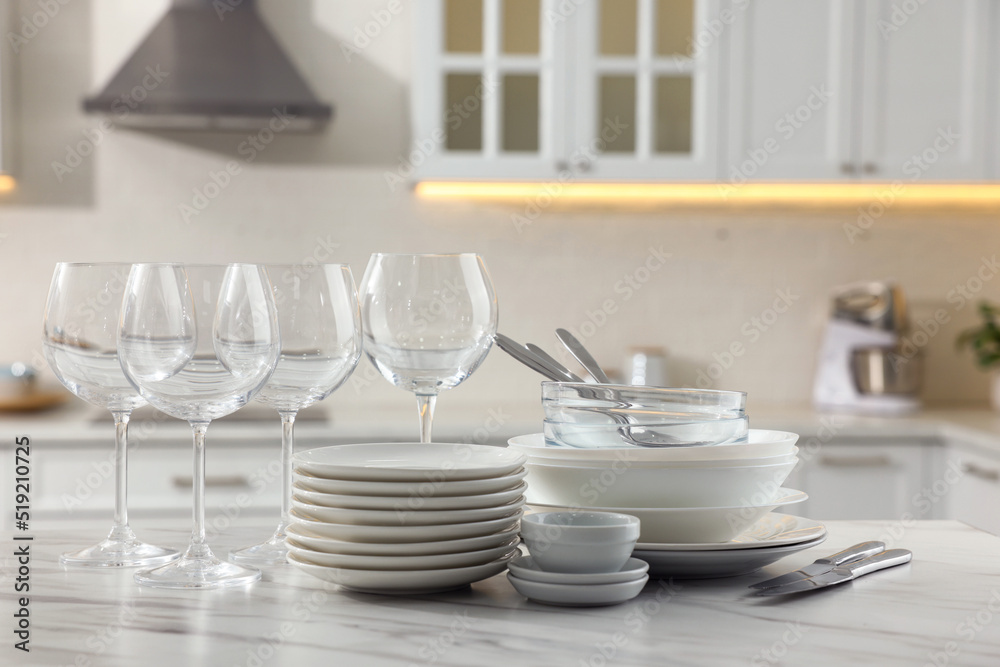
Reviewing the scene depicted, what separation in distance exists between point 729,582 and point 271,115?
2.08 meters

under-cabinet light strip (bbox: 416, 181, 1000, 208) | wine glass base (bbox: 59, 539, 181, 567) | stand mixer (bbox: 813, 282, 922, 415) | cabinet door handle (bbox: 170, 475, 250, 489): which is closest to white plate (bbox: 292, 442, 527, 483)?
wine glass base (bbox: 59, 539, 181, 567)

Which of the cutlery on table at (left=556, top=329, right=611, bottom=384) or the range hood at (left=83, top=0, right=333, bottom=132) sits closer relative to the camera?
the cutlery on table at (left=556, top=329, right=611, bottom=384)

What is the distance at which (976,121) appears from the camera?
2.64 m

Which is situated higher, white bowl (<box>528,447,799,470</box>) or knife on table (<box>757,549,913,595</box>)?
white bowl (<box>528,447,799,470</box>)

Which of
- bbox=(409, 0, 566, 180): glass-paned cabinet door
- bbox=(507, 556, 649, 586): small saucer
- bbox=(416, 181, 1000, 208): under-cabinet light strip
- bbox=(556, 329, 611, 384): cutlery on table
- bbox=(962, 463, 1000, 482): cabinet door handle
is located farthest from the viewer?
bbox=(416, 181, 1000, 208): under-cabinet light strip

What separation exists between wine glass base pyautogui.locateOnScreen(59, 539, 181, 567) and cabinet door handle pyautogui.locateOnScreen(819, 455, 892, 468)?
1858mm

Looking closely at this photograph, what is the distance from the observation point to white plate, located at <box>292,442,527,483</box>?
0.78m

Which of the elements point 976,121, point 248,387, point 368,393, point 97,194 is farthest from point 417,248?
point 248,387

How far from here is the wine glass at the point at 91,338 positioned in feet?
2.84

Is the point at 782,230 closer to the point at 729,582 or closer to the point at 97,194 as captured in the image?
the point at 97,194

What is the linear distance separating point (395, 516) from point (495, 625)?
0.37ft

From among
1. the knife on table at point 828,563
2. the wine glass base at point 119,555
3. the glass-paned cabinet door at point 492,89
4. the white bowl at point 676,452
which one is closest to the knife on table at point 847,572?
the knife on table at point 828,563

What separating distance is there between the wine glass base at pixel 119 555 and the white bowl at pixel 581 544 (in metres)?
0.37

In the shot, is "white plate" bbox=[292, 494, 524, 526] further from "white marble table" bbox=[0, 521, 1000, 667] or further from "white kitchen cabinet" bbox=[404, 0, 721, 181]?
"white kitchen cabinet" bbox=[404, 0, 721, 181]
